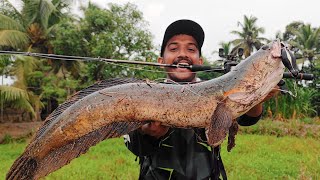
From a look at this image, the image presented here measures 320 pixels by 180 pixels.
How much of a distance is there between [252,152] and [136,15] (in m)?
8.28

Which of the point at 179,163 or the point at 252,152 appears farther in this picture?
the point at 252,152

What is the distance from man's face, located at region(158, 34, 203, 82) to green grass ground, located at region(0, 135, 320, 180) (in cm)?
454

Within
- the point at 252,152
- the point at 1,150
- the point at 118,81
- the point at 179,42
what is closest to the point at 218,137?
the point at 118,81

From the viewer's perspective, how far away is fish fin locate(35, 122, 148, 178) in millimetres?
2176

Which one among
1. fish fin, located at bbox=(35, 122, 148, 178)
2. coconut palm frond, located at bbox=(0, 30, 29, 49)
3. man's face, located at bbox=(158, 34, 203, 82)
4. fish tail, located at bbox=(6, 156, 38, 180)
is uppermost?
coconut palm frond, located at bbox=(0, 30, 29, 49)

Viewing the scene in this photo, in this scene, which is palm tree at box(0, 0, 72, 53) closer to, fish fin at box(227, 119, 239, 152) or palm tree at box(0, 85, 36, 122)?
palm tree at box(0, 85, 36, 122)

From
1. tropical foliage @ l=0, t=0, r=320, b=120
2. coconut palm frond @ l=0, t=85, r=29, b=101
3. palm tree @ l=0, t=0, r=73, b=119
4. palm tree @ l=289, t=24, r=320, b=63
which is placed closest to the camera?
coconut palm frond @ l=0, t=85, r=29, b=101

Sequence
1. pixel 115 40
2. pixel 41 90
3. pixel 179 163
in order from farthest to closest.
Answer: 1. pixel 41 90
2. pixel 115 40
3. pixel 179 163

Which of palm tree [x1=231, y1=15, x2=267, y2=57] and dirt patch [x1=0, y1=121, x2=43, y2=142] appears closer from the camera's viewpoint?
dirt patch [x1=0, y1=121, x2=43, y2=142]

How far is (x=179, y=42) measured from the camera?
8.89ft

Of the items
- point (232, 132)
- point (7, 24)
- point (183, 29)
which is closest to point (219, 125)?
point (232, 132)

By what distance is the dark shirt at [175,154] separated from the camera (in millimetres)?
2391

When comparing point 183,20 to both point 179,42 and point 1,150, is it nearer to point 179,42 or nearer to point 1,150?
point 179,42

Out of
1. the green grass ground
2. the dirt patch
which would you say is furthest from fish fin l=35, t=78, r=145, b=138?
the dirt patch
